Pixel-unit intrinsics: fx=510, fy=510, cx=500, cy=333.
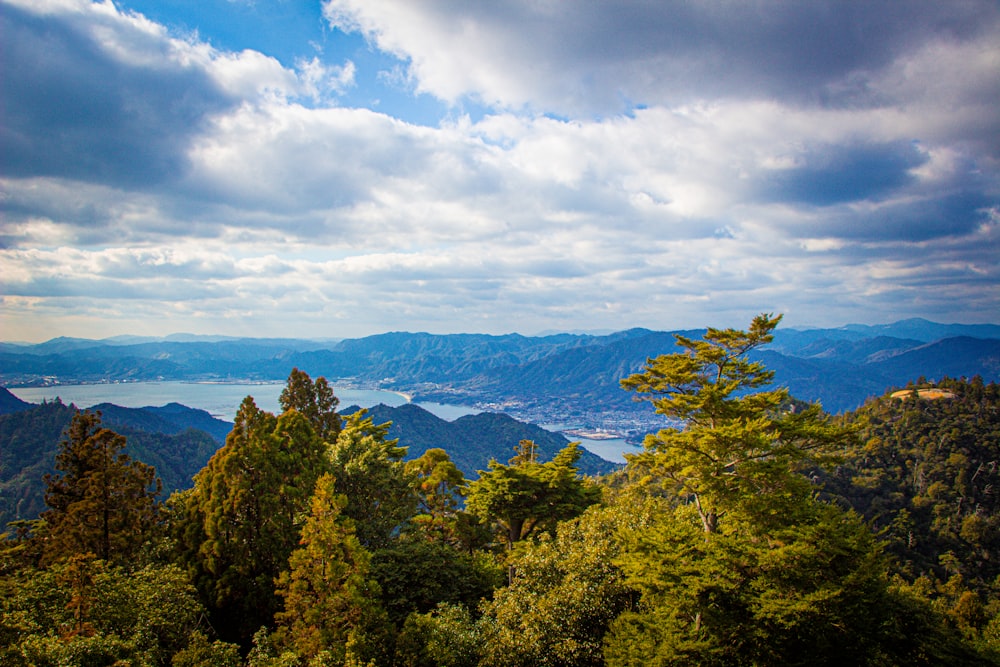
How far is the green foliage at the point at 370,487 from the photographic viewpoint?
18.1 m

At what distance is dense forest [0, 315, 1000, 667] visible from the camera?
11.3 m

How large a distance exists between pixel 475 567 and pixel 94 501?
473 inches

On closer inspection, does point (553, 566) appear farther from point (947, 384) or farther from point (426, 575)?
point (947, 384)

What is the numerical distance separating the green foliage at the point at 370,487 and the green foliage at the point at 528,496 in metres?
3.30

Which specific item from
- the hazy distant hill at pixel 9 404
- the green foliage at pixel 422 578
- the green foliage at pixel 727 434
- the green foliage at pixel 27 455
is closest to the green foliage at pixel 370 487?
the green foliage at pixel 422 578

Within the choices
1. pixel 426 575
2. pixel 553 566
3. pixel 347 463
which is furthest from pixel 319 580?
pixel 347 463

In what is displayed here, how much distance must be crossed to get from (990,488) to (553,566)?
100850 mm

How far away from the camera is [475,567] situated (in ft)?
59.7

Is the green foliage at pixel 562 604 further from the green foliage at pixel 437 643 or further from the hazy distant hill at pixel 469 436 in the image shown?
the hazy distant hill at pixel 469 436

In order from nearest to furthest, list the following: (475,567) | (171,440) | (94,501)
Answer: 1. (94,501)
2. (475,567)
3. (171,440)

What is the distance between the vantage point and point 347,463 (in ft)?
62.4

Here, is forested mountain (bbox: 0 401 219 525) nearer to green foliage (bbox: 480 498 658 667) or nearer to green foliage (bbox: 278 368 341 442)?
green foliage (bbox: 278 368 341 442)

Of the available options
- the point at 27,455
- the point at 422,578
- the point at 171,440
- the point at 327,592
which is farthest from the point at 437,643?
the point at 27,455

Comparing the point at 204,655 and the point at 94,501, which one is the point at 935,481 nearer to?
the point at 204,655
